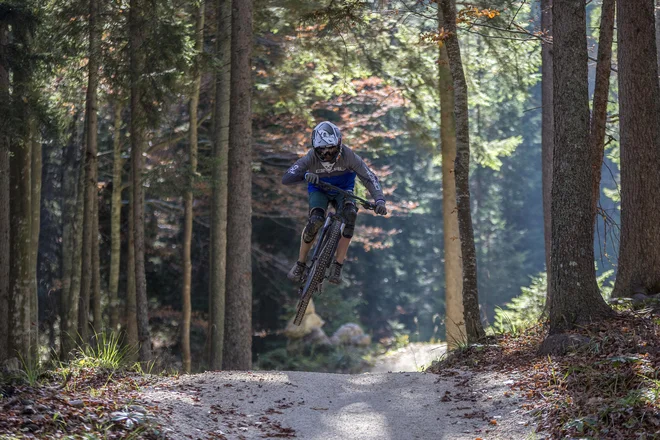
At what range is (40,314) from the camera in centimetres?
2159

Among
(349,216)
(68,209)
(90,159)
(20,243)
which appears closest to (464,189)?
(349,216)

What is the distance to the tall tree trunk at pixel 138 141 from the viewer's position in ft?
40.6

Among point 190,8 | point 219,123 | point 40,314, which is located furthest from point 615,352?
point 40,314

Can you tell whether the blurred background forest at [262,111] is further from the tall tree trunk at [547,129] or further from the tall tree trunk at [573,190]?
the tall tree trunk at [573,190]

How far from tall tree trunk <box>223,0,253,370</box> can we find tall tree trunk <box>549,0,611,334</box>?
552 cm

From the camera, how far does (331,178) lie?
33.9 feet

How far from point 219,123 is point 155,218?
737cm

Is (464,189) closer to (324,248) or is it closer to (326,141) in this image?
(324,248)


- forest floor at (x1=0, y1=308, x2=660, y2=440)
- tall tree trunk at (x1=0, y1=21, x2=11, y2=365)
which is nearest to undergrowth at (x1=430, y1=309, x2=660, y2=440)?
forest floor at (x1=0, y1=308, x2=660, y2=440)

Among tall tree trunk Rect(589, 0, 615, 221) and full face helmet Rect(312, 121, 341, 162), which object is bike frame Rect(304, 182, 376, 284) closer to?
full face helmet Rect(312, 121, 341, 162)

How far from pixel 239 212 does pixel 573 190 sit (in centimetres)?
587

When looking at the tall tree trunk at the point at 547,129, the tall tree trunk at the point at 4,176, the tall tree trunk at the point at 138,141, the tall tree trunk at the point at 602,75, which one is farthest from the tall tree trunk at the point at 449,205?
the tall tree trunk at the point at 4,176

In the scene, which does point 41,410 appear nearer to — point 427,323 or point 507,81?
point 507,81

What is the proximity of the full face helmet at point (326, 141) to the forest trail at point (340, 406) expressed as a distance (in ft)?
9.69
